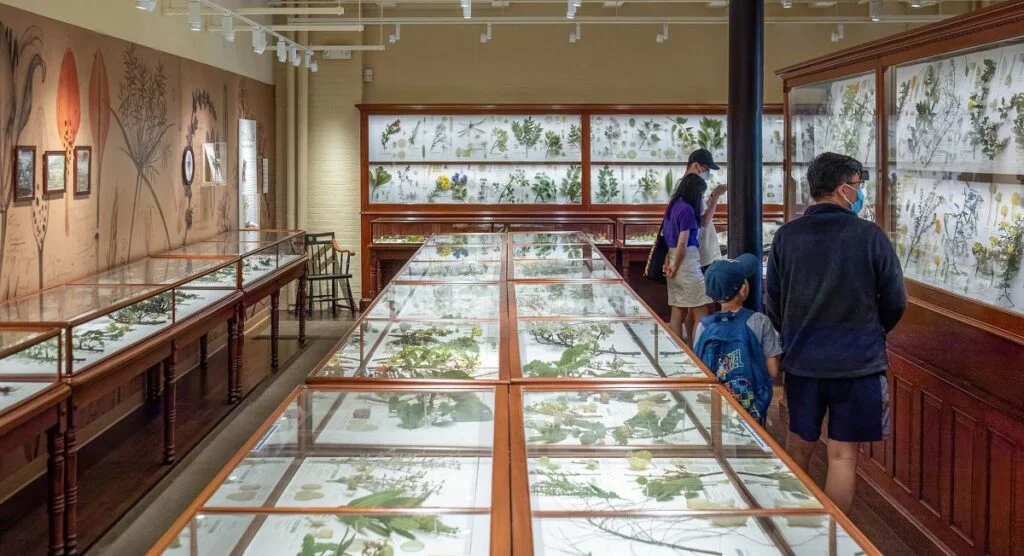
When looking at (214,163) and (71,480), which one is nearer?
(71,480)

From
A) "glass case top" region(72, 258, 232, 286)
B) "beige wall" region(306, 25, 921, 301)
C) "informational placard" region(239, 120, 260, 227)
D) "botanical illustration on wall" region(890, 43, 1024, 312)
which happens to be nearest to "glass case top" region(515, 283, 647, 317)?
"botanical illustration on wall" region(890, 43, 1024, 312)

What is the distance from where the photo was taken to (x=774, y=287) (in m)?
3.83

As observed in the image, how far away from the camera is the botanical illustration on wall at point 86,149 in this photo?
518 centimetres

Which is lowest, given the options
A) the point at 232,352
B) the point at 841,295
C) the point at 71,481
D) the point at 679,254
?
the point at 71,481

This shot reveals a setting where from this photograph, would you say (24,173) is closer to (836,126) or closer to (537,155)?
(836,126)

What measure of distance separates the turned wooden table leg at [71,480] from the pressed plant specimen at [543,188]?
7017 millimetres

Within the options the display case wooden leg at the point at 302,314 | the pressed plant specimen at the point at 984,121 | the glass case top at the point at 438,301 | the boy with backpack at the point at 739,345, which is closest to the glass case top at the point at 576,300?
the glass case top at the point at 438,301

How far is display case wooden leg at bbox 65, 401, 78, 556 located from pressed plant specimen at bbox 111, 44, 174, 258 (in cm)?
285

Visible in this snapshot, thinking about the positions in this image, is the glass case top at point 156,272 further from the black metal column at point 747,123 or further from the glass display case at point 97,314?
the black metal column at point 747,123

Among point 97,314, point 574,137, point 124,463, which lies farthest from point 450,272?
point 574,137

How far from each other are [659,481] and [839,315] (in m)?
1.37

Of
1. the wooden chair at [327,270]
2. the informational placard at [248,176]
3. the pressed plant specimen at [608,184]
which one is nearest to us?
the informational placard at [248,176]

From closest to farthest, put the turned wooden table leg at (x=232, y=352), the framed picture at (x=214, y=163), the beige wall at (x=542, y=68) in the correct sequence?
the turned wooden table leg at (x=232, y=352) < the framed picture at (x=214, y=163) < the beige wall at (x=542, y=68)

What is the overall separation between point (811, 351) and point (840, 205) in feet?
1.85
